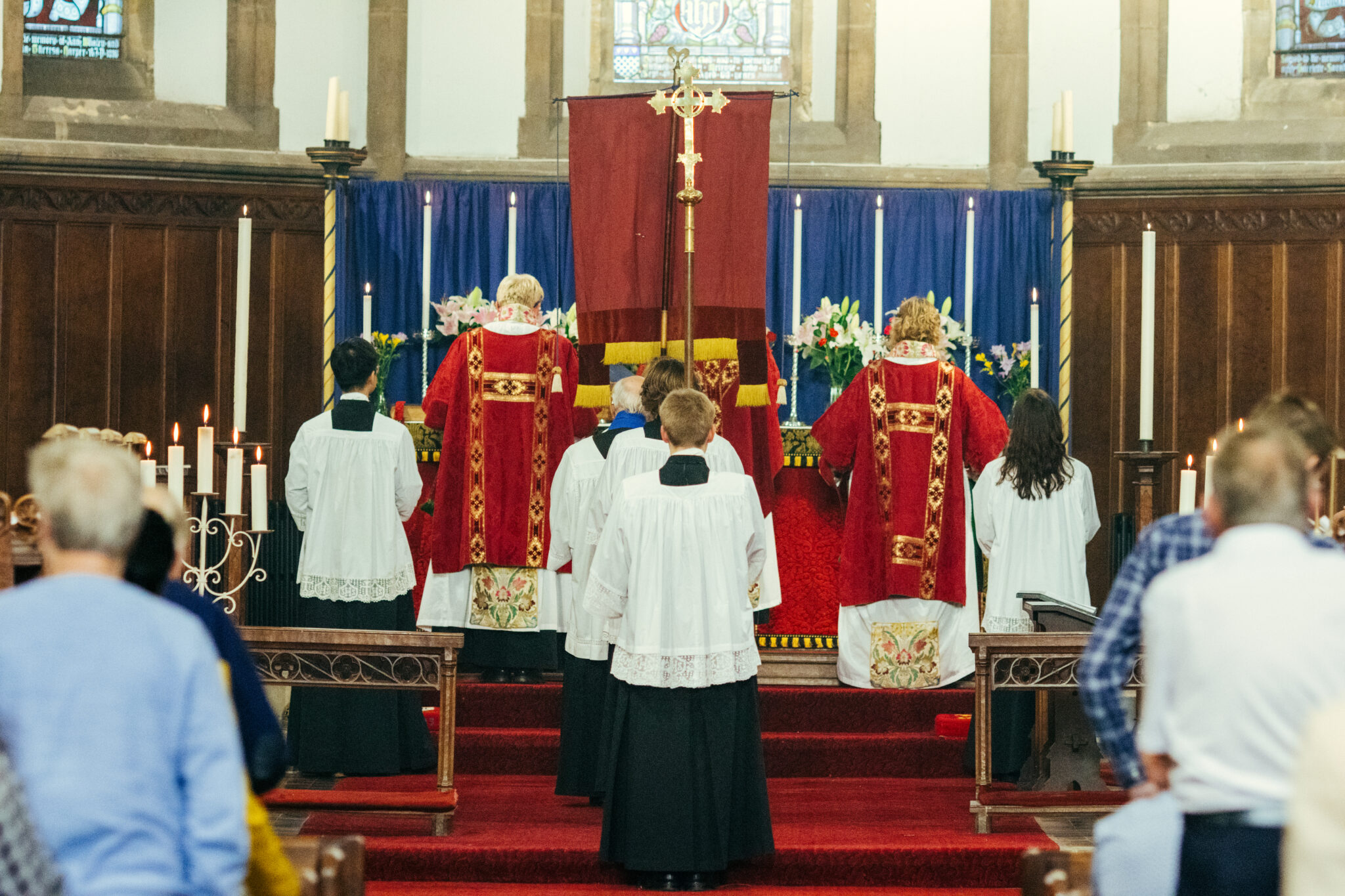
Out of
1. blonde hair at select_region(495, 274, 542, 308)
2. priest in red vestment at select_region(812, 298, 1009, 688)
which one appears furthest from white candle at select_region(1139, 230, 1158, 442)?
blonde hair at select_region(495, 274, 542, 308)

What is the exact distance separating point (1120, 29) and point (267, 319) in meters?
5.48

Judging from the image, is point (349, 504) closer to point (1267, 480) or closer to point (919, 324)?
point (919, 324)

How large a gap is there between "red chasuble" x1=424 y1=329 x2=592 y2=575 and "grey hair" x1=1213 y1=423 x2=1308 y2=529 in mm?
4452

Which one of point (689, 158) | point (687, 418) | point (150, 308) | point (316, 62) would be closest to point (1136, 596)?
point (687, 418)

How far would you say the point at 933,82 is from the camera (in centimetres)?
991

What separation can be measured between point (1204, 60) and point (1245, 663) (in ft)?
26.1

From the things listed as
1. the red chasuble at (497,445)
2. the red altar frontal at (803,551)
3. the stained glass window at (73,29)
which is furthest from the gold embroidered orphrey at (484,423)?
the stained glass window at (73,29)

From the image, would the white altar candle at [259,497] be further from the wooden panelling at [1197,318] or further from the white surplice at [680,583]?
the wooden panelling at [1197,318]

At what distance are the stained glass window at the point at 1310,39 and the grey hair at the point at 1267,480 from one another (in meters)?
7.82

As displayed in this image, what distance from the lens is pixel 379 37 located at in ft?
31.7

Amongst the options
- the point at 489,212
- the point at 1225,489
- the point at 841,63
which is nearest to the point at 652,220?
the point at 489,212

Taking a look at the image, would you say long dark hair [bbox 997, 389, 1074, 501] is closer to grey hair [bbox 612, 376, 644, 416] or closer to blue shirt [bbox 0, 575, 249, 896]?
grey hair [bbox 612, 376, 644, 416]

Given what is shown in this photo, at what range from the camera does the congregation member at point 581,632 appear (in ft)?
19.2

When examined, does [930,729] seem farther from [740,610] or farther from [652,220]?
[652,220]
